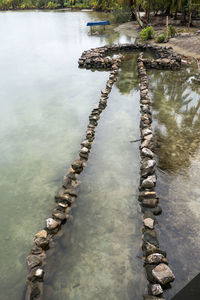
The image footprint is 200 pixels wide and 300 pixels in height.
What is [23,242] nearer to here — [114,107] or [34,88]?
[114,107]

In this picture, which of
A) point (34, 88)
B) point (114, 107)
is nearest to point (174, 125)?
point (114, 107)

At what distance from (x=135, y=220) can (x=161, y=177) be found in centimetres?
144

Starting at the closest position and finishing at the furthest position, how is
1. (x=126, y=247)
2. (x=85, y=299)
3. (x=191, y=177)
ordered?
(x=85, y=299) → (x=126, y=247) → (x=191, y=177)

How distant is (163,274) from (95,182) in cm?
247

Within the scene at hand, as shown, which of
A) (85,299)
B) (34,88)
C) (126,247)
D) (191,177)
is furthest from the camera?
(34,88)

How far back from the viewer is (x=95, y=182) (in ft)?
16.9

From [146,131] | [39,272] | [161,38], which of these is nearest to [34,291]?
[39,272]

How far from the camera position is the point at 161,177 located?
522 cm

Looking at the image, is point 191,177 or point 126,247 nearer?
point 126,247

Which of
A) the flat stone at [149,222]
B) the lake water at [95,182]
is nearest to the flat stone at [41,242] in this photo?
the lake water at [95,182]

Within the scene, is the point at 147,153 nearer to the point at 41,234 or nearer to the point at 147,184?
the point at 147,184

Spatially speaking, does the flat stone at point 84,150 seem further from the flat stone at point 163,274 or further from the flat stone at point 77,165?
the flat stone at point 163,274

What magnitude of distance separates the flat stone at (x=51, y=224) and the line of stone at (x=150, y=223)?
1.62m

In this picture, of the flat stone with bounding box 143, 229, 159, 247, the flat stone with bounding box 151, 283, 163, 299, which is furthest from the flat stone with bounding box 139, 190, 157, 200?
the flat stone with bounding box 151, 283, 163, 299
